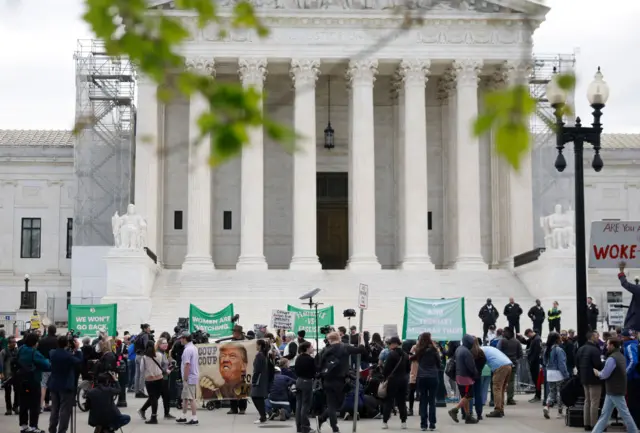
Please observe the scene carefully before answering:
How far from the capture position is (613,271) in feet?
215

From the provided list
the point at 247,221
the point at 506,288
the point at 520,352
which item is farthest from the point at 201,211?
the point at 520,352

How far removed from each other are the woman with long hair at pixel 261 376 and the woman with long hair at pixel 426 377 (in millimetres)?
2954

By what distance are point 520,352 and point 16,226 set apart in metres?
44.8

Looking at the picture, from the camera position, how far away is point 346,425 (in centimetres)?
2377

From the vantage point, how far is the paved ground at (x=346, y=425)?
22641 millimetres

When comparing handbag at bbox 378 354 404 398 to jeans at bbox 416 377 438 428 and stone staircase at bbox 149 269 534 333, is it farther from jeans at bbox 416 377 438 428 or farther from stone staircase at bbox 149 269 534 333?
stone staircase at bbox 149 269 534 333

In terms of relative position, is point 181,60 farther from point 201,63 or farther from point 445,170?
point 445,170

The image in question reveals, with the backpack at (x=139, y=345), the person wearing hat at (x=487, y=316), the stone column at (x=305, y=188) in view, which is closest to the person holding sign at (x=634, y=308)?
the backpack at (x=139, y=345)

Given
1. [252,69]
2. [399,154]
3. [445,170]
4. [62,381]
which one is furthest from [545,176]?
[62,381]

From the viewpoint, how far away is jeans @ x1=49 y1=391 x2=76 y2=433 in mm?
19719

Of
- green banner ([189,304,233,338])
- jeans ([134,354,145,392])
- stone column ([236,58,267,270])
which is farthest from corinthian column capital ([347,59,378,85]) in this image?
jeans ([134,354,145,392])

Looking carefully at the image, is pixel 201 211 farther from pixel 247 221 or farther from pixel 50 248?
pixel 50 248

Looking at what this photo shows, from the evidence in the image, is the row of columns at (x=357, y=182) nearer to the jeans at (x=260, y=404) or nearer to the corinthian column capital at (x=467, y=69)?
the corinthian column capital at (x=467, y=69)

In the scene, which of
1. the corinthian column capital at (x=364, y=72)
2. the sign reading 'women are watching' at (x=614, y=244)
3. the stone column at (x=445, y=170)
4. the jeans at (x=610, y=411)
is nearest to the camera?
the jeans at (x=610, y=411)
